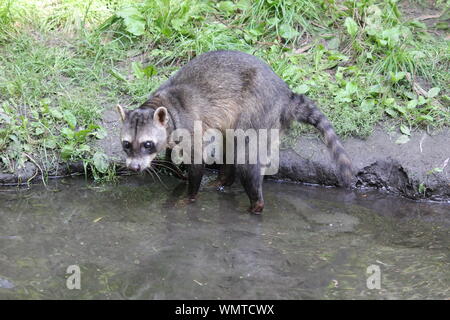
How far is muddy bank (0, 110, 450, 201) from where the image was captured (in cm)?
679

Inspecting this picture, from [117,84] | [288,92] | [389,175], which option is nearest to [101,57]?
[117,84]

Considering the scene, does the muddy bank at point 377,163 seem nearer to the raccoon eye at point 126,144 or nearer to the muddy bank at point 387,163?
the muddy bank at point 387,163

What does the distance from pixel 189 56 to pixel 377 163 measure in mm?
2648

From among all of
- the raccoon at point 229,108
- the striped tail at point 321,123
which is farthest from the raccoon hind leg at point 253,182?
the striped tail at point 321,123

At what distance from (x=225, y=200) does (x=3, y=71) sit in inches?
123

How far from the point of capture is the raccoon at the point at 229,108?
244 inches

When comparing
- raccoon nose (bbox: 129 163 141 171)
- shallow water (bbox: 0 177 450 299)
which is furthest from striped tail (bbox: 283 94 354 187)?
raccoon nose (bbox: 129 163 141 171)

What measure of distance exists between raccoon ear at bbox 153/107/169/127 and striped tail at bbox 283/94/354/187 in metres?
1.19

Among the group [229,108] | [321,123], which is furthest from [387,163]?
[229,108]

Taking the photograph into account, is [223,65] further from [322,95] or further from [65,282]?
[65,282]

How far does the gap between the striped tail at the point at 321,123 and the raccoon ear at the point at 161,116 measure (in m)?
1.19

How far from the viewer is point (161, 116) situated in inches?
240

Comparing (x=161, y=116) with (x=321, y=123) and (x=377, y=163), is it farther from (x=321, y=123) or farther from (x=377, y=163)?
(x=377, y=163)

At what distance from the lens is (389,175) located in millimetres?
6977
